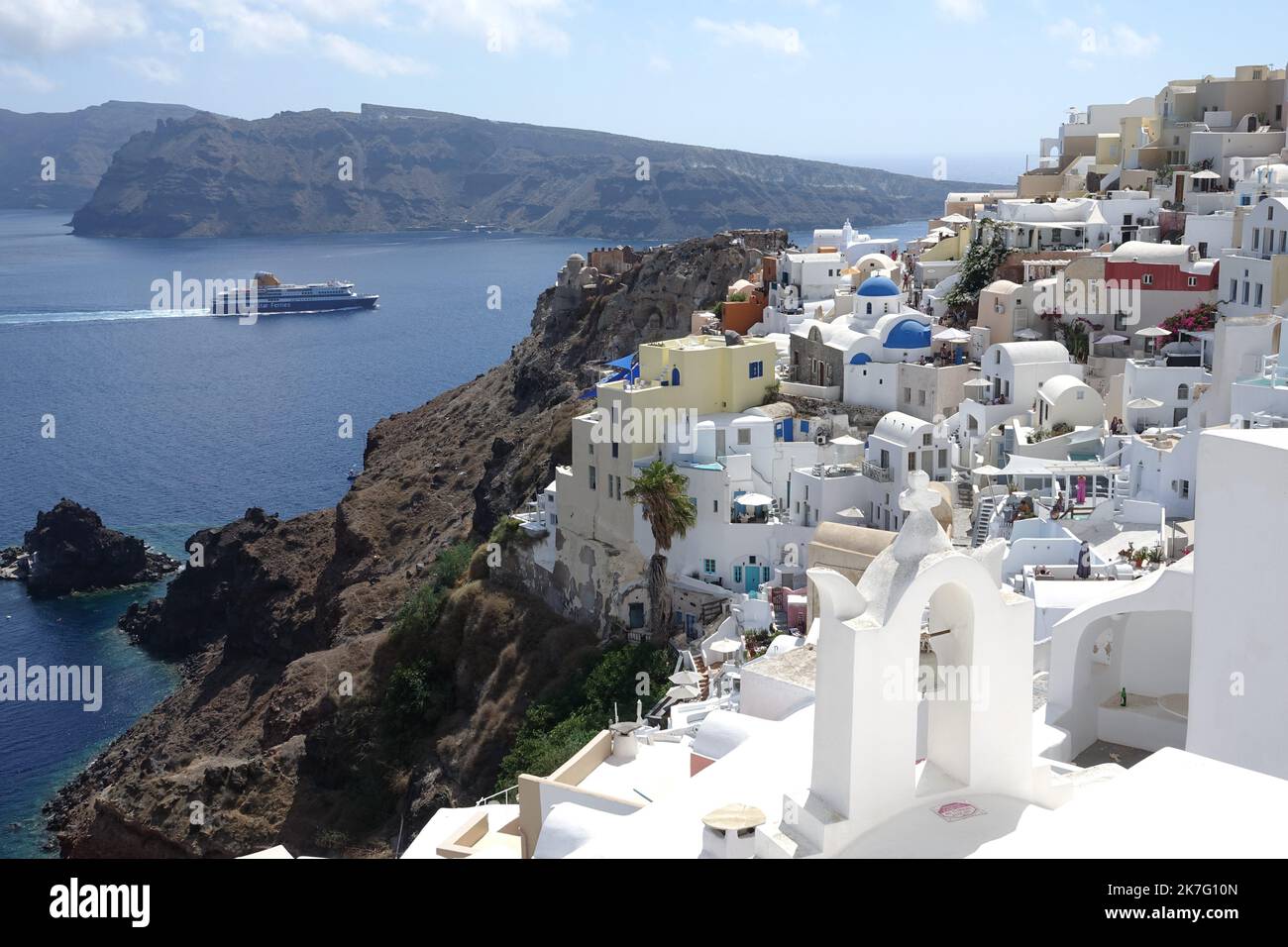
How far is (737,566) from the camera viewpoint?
35.4 m

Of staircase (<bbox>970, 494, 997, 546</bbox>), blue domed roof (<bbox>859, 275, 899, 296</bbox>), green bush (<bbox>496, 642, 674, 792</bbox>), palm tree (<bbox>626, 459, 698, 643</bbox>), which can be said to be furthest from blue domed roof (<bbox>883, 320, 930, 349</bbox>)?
green bush (<bbox>496, 642, 674, 792</bbox>)

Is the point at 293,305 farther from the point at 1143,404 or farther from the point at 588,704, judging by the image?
the point at 1143,404

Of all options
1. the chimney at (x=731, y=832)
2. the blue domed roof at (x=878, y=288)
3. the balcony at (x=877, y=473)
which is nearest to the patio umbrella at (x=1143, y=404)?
the balcony at (x=877, y=473)

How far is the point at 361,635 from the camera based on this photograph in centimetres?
4844

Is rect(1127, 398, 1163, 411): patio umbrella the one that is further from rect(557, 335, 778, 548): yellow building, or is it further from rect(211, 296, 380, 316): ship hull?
rect(211, 296, 380, 316): ship hull

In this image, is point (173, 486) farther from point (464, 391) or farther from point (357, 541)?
point (357, 541)

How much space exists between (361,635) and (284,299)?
10633 cm

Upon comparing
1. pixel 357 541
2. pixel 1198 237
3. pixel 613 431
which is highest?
pixel 1198 237

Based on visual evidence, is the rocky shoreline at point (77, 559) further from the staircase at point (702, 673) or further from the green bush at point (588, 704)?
the staircase at point (702, 673)

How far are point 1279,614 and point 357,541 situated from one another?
1943 inches

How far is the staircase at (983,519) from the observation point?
31875mm

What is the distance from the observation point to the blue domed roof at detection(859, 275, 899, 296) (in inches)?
1764

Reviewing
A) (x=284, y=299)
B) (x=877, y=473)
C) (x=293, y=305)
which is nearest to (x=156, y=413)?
(x=293, y=305)

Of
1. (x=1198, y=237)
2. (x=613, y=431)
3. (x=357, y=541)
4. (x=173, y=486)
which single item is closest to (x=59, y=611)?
(x=357, y=541)
